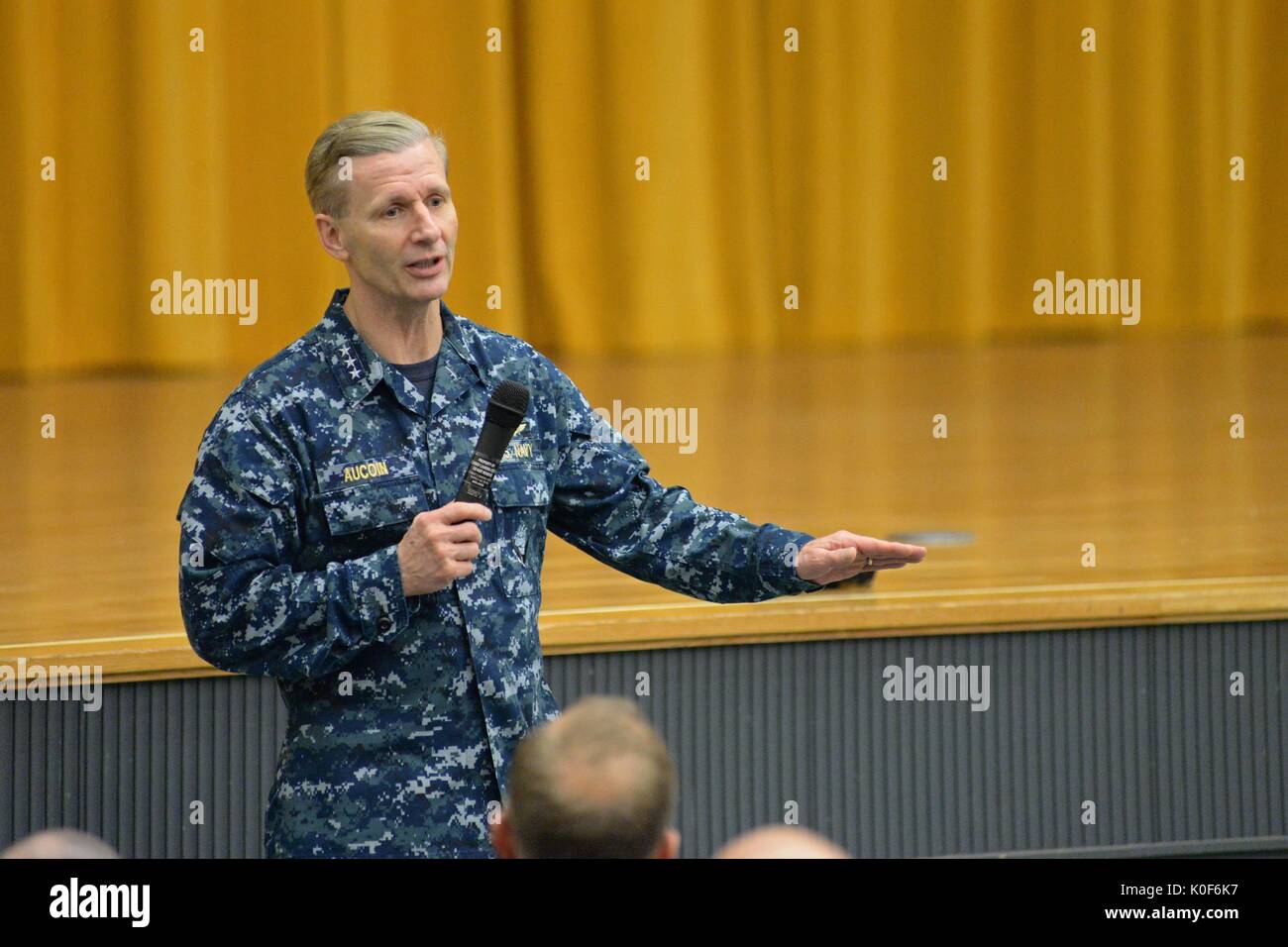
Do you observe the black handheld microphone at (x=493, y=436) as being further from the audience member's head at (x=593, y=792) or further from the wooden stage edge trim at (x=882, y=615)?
the wooden stage edge trim at (x=882, y=615)

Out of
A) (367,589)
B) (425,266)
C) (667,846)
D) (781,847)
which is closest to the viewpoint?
(781,847)

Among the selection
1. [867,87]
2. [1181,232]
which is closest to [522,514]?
[867,87]

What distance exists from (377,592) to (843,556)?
46 cm

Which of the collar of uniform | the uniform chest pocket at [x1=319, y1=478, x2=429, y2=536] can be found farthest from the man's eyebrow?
the uniform chest pocket at [x1=319, y1=478, x2=429, y2=536]

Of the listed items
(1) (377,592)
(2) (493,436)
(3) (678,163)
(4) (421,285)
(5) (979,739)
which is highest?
(3) (678,163)

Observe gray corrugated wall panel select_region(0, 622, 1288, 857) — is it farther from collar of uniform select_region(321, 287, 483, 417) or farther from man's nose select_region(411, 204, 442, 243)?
man's nose select_region(411, 204, 442, 243)

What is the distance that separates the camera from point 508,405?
1623 mm

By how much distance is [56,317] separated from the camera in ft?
19.8

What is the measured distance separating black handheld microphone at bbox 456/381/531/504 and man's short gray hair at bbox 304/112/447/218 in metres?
0.25

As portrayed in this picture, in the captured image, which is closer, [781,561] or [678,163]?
[781,561]

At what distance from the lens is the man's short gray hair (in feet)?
5.53

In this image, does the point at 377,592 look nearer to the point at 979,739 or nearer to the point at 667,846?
the point at 667,846

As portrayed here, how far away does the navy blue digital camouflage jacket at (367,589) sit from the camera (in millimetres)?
1589

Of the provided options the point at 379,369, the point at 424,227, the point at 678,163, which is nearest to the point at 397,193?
the point at 424,227
